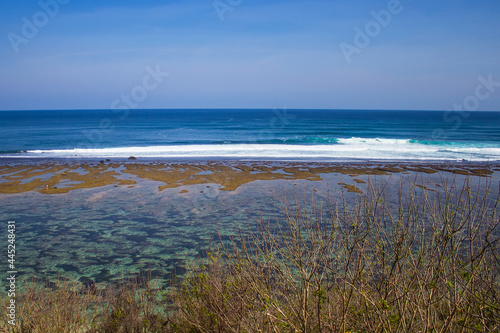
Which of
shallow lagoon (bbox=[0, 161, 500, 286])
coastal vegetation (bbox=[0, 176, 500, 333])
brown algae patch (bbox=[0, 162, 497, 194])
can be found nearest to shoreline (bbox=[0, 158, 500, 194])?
brown algae patch (bbox=[0, 162, 497, 194])

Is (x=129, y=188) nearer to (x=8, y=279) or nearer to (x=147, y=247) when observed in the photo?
(x=147, y=247)

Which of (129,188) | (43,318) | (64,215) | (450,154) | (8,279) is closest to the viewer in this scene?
(43,318)

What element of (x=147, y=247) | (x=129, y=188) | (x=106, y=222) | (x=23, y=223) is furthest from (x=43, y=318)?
(x=129, y=188)

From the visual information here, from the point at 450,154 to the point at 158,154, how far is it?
30649 mm

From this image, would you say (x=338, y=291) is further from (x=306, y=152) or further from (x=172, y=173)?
(x=306, y=152)

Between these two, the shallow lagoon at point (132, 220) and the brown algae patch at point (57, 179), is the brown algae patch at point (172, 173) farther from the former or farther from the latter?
the shallow lagoon at point (132, 220)

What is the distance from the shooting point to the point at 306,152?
35.4 m

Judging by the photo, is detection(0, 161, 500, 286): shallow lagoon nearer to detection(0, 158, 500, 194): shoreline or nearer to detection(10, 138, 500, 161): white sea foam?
detection(0, 158, 500, 194): shoreline

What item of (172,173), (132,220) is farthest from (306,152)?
(132,220)

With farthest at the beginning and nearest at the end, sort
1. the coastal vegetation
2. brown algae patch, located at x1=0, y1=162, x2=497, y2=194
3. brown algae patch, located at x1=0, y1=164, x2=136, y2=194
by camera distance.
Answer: brown algae patch, located at x1=0, y1=162, x2=497, y2=194 < brown algae patch, located at x1=0, y1=164, x2=136, y2=194 < the coastal vegetation

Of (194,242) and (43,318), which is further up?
(43,318)

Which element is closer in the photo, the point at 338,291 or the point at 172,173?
the point at 338,291

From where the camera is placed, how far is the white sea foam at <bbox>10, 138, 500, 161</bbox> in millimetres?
31938

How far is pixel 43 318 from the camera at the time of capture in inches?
172
